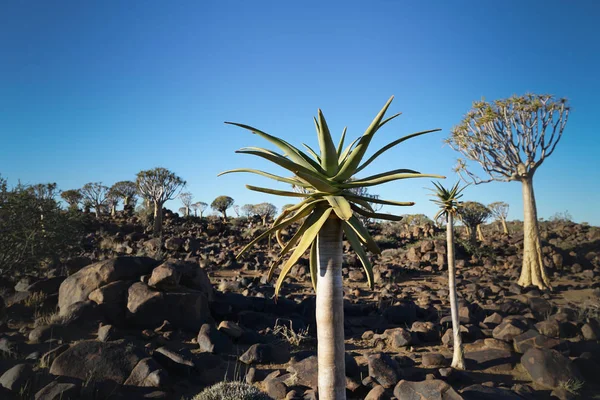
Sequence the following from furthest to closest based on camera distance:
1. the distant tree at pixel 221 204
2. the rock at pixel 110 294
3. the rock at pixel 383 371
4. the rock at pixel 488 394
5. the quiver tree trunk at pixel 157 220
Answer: the distant tree at pixel 221 204, the quiver tree trunk at pixel 157 220, the rock at pixel 110 294, the rock at pixel 383 371, the rock at pixel 488 394

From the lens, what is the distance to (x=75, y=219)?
1850 centimetres

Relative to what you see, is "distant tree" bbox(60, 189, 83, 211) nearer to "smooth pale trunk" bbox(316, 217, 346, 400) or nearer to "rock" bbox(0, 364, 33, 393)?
"rock" bbox(0, 364, 33, 393)

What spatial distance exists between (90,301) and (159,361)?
3467 millimetres

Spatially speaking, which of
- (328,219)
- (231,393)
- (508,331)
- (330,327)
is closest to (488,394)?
(231,393)

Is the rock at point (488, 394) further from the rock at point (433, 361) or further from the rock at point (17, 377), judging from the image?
the rock at point (17, 377)

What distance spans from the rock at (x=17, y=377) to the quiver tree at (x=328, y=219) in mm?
5172

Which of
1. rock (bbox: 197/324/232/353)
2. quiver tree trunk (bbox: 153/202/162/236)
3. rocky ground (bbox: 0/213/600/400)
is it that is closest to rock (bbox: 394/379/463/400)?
rocky ground (bbox: 0/213/600/400)

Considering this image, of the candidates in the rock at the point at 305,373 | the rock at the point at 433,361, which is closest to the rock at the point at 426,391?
the rock at the point at 305,373

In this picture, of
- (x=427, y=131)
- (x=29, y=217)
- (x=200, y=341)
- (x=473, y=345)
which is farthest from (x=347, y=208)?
(x=29, y=217)

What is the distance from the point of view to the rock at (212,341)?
8516 millimetres

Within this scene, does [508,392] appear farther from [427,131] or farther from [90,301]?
[90,301]

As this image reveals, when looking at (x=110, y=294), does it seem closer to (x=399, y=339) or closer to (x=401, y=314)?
(x=399, y=339)

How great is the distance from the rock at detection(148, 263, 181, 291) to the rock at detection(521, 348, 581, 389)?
27.2 ft

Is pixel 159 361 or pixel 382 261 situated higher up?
pixel 382 261
